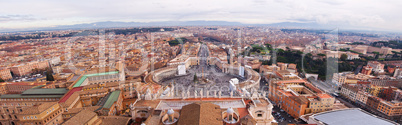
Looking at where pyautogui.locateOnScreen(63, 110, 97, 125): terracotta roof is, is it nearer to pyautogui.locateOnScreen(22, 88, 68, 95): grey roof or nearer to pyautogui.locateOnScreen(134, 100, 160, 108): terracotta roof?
pyautogui.locateOnScreen(134, 100, 160, 108): terracotta roof

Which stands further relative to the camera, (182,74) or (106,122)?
(182,74)

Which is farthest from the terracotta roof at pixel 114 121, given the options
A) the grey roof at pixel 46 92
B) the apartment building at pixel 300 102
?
Answer: the apartment building at pixel 300 102

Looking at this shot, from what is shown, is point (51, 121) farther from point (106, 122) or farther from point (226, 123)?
point (226, 123)

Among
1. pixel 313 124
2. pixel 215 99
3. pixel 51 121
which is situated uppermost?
pixel 215 99

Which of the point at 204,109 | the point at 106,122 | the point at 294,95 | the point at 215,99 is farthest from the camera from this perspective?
the point at 294,95

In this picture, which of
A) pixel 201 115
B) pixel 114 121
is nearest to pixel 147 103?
pixel 114 121

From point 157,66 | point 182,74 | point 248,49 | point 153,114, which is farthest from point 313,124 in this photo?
point 248,49

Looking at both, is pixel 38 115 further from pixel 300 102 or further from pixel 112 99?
pixel 300 102
